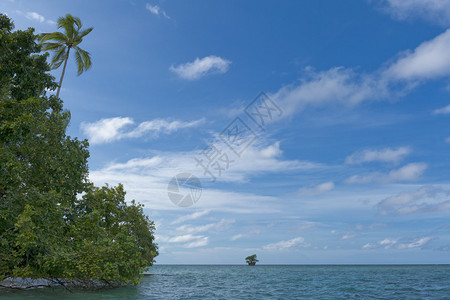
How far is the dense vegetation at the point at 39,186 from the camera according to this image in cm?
1712

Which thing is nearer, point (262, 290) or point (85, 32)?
point (85, 32)

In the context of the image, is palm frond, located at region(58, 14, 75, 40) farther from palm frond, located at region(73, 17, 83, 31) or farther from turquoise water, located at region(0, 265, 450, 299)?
turquoise water, located at region(0, 265, 450, 299)

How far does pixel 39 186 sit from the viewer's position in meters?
19.3

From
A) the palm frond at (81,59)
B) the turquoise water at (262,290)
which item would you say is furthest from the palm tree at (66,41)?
→ the turquoise water at (262,290)

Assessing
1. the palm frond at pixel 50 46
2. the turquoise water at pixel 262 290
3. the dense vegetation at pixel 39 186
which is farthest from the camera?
the palm frond at pixel 50 46

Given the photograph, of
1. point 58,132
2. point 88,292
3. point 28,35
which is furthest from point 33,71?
point 88,292

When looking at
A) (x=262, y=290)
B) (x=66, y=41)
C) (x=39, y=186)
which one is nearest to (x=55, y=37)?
(x=66, y=41)

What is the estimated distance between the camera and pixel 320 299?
94.4 ft

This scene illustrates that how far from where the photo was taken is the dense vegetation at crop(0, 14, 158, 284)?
1712 cm

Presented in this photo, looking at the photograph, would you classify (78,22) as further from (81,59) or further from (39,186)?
(39,186)

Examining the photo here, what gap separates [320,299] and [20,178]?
963 inches

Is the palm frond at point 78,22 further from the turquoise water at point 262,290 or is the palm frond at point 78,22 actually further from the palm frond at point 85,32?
the turquoise water at point 262,290

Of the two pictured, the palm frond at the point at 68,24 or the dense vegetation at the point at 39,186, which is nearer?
the dense vegetation at the point at 39,186

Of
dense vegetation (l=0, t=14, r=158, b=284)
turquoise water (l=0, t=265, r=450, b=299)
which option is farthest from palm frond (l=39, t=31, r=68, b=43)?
turquoise water (l=0, t=265, r=450, b=299)
